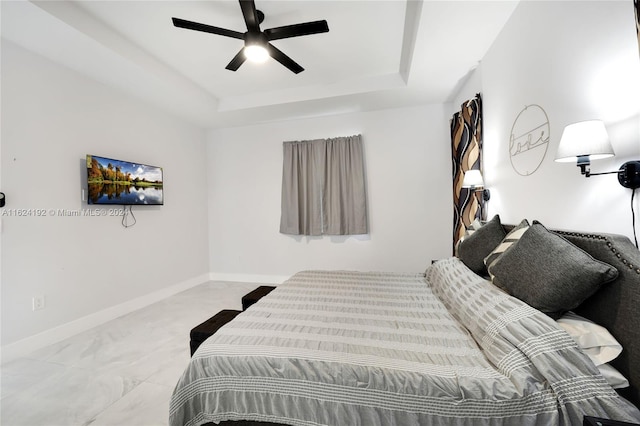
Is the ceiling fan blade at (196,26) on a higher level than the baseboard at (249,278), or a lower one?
higher

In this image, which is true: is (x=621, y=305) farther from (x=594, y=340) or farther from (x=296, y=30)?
(x=296, y=30)

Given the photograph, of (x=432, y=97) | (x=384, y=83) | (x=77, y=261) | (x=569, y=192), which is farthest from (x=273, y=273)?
(x=569, y=192)

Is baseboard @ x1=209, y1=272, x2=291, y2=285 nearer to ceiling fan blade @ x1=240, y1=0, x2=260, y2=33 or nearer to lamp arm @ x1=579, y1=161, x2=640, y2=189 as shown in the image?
ceiling fan blade @ x1=240, y1=0, x2=260, y2=33

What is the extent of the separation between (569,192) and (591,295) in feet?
2.15

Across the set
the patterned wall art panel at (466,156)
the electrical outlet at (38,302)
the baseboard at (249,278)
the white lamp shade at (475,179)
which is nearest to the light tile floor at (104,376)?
the electrical outlet at (38,302)

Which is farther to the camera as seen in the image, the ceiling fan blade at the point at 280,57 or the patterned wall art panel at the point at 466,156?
the patterned wall art panel at the point at 466,156

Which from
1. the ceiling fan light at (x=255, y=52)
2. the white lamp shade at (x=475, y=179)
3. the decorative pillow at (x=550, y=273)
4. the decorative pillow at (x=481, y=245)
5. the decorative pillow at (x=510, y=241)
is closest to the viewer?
the decorative pillow at (x=550, y=273)

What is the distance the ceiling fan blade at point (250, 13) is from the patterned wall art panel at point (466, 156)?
2.19 m

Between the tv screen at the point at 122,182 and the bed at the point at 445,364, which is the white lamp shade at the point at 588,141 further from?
the tv screen at the point at 122,182

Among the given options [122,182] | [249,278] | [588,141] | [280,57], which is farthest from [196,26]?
[249,278]

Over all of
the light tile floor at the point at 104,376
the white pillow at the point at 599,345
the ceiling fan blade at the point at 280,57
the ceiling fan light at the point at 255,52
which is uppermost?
the ceiling fan blade at the point at 280,57

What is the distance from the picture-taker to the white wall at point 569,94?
3.71 feet

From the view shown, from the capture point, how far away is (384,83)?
10.7 feet

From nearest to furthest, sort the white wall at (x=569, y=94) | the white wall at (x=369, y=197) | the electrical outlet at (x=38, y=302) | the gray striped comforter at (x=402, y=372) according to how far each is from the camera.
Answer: the gray striped comforter at (x=402, y=372)
the white wall at (x=569, y=94)
the electrical outlet at (x=38, y=302)
the white wall at (x=369, y=197)
